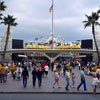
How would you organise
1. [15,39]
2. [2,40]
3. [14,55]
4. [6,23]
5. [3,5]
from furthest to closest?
[15,39] → [2,40] → [14,55] → [6,23] → [3,5]

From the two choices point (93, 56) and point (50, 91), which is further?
point (93, 56)

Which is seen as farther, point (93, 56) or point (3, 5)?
point (93, 56)

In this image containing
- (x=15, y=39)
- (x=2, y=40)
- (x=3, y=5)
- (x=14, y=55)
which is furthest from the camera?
(x=15, y=39)

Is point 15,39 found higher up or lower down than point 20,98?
higher up

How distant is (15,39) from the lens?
98125 mm

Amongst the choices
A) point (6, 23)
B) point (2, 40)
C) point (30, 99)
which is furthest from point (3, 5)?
point (2, 40)

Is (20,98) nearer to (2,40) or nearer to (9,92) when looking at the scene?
(9,92)

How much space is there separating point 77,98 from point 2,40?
275ft

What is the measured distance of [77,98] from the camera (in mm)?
10930

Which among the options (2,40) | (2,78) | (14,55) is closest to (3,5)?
(2,78)

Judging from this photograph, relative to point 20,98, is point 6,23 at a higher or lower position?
higher

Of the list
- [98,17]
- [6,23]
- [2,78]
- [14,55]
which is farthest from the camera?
[14,55]

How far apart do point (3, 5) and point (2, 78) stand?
1650 centimetres

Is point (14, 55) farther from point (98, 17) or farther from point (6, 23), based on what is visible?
point (98, 17)
